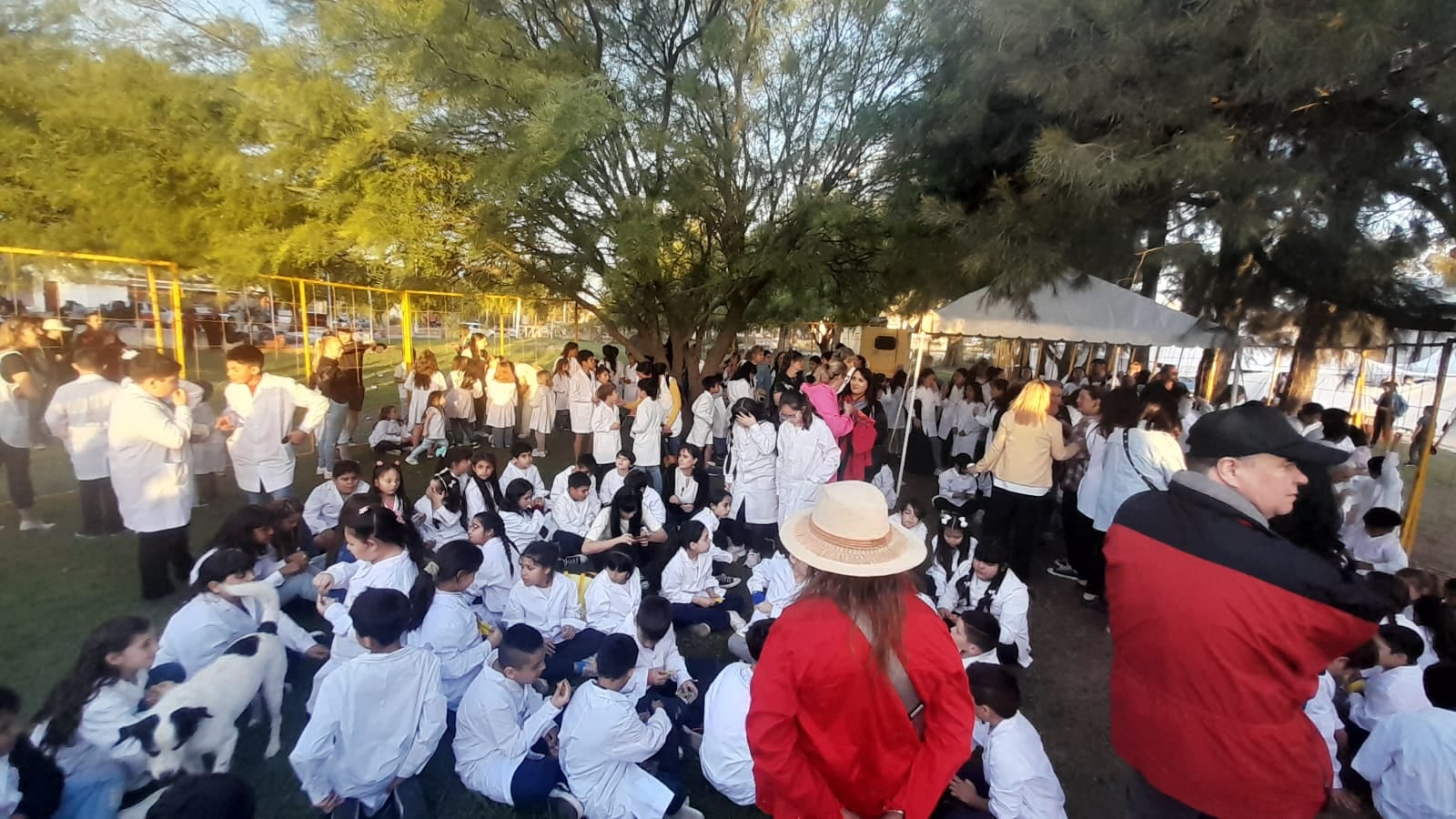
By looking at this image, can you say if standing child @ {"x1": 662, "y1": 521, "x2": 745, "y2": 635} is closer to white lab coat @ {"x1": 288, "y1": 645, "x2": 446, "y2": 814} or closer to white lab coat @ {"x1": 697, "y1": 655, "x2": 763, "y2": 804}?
white lab coat @ {"x1": 697, "y1": 655, "x2": 763, "y2": 804}

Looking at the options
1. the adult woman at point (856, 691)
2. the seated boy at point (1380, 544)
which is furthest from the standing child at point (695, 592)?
the seated boy at point (1380, 544)

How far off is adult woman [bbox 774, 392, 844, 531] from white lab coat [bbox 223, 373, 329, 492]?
137 inches

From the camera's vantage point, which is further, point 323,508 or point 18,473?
point 18,473

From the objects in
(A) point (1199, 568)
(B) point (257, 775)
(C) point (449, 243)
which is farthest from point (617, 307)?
(A) point (1199, 568)

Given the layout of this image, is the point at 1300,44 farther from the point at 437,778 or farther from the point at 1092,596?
the point at 437,778

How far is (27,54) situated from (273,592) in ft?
20.6

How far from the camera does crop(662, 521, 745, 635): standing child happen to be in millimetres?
4574

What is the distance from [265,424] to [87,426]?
173cm

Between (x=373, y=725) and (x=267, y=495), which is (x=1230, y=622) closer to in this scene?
(x=373, y=725)

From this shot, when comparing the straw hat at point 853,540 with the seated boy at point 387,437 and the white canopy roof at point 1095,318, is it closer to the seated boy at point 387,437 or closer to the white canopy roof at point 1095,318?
the white canopy roof at point 1095,318

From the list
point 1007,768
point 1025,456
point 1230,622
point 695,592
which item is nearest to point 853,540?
point 1230,622

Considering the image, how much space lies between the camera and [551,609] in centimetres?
404

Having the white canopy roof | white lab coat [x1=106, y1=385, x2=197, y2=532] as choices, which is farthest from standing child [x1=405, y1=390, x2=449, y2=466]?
the white canopy roof

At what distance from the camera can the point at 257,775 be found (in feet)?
9.63
